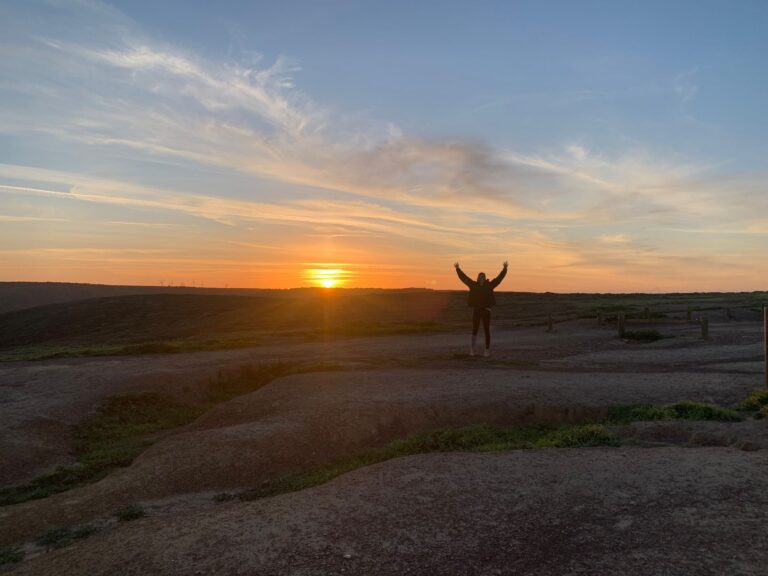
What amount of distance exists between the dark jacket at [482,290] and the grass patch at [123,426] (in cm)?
457

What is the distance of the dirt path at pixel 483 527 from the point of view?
4.86m

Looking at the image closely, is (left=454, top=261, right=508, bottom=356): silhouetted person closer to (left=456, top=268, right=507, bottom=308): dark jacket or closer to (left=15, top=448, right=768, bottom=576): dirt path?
(left=456, top=268, right=507, bottom=308): dark jacket

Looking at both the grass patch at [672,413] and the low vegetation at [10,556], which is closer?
the low vegetation at [10,556]

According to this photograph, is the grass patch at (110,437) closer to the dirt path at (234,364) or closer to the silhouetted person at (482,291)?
the dirt path at (234,364)

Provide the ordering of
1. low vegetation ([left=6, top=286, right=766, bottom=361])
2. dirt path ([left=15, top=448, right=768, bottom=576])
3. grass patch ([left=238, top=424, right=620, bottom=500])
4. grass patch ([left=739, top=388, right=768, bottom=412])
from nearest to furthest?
dirt path ([left=15, top=448, right=768, bottom=576])
grass patch ([left=238, top=424, right=620, bottom=500])
grass patch ([left=739, top=388, right=768, bottom=412])
low vegetation ([left=6, top=286, right=766, bottom=361])

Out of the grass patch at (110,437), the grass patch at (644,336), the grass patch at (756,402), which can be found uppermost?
the grass patch at (644,336)

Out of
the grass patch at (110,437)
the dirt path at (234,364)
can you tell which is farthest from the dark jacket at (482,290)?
the grass patch at (110,437)

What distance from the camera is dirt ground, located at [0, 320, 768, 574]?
16.6 feet

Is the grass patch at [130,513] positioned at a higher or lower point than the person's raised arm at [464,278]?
lower

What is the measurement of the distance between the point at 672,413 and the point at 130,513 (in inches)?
343

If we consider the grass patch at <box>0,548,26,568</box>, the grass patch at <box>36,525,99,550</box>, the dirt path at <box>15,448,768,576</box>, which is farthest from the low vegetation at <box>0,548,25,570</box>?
the dirt path at <box>15,448,768,576</box>

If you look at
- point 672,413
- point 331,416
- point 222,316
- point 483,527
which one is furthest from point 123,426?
point 222,316

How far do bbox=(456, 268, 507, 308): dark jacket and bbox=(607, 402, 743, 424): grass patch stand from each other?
6.74 m

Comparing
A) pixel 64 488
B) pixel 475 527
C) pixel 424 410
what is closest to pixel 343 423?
pixel 424 410
